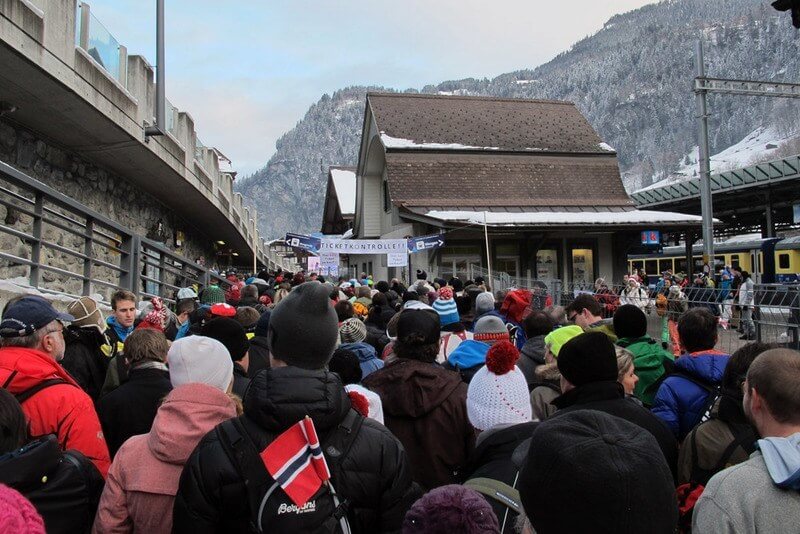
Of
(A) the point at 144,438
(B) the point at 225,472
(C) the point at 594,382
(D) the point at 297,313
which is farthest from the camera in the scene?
(C) the point at 594,382

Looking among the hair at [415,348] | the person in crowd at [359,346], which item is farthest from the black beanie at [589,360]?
the person in crowd at [359,346]

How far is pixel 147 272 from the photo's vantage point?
15.9 m

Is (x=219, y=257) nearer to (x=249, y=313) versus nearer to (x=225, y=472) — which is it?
(x=249, y=313)

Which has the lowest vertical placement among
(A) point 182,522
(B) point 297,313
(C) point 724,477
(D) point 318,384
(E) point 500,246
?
(A) point 182,522

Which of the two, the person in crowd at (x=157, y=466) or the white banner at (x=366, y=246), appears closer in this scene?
the person in crowd at (x=157, y=466)

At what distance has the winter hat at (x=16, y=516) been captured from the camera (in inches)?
53.5

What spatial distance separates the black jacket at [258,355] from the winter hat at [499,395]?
237cm

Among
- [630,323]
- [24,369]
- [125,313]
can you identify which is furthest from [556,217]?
[24,369]

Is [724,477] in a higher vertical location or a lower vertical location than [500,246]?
lower

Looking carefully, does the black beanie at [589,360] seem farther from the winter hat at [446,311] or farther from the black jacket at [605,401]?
the winter hat at [446,311]

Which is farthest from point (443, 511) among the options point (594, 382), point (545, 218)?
point (545, 218)

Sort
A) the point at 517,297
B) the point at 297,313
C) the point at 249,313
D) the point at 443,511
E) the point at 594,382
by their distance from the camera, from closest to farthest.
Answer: the point at 443,511 < the point at 297,313 < the point at 594,382 < the point at 249,313 < the point at 517,297

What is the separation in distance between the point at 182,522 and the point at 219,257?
30.1 meters

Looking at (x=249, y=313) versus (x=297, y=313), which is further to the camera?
(x=249, y=313)
